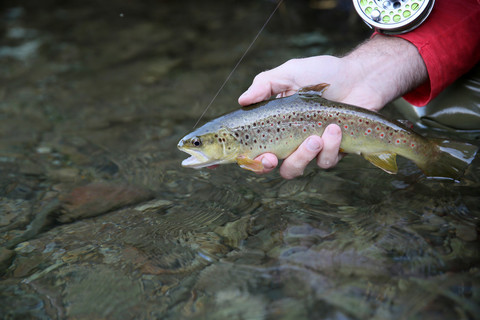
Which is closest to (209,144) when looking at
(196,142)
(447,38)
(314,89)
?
(196,142)

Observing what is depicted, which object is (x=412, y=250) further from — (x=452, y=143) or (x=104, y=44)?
Result: (x=104, y=44)

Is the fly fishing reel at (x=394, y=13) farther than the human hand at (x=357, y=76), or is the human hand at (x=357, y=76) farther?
the fly fishing reel at (x=394, y=13)

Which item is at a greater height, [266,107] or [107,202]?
[266,107]

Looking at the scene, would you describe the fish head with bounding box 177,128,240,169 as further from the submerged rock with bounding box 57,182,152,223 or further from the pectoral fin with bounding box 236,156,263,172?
the submerged rock with bounding box 57,182,152,223

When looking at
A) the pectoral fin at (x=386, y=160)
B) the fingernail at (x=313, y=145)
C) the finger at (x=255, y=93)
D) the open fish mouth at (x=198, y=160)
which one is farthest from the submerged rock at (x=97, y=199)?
the pectoral fin at (x=386, y=160)

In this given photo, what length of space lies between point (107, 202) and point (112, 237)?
489 mm

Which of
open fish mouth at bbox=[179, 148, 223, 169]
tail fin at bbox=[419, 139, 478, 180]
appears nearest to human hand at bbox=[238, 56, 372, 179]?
open fish mouth at bbox=[179, 148, 223, 169]

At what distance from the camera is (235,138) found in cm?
260

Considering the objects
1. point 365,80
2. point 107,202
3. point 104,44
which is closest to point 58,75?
point 104,44

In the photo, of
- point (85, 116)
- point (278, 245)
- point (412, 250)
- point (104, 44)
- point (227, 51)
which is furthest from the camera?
point (104, 44)

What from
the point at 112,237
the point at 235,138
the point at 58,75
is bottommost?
the point at 112,237

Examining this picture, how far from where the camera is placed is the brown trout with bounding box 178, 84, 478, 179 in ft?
8.52

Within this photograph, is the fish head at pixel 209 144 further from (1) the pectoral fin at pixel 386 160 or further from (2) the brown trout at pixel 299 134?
(1) the pectoral fin at pixel 386 160

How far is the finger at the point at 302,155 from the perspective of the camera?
8.34 ft
